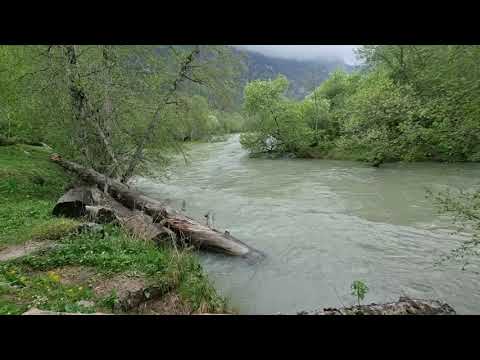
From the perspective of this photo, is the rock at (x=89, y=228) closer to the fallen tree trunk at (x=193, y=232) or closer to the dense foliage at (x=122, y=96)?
the fallen tree trunk at (x=193, y=232)

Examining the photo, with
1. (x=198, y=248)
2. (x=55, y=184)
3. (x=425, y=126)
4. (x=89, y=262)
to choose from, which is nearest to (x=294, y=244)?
(x=198, y=248)

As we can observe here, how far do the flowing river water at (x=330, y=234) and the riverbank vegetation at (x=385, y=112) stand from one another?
7.78 ft

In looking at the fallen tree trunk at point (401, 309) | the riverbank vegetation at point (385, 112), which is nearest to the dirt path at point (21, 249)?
the fallen tree trunk at point (401, 309)

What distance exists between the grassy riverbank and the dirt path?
23 mm

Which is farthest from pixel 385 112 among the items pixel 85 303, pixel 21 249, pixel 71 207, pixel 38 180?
pixel 38 180

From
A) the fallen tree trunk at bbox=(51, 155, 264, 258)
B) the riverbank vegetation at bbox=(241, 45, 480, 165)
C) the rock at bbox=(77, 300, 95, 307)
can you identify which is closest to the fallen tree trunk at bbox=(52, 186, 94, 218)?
the fallen tree trunk at bbox=(51, 155, 264, 258)

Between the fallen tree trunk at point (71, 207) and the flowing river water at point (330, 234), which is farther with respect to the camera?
the fallen tree trunk at point (71, 207)

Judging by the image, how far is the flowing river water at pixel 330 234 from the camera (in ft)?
25.1

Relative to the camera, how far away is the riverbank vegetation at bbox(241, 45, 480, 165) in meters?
6.85

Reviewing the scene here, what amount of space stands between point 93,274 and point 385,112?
8569 millimetres

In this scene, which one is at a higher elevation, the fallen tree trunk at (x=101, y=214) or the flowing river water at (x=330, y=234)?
the fallen tree trunk at (x=101, y=214)

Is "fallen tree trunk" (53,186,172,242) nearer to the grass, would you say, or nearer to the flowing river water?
the grass

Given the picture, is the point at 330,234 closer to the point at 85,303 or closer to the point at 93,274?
the point at 93,274

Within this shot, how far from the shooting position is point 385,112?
385 inches
